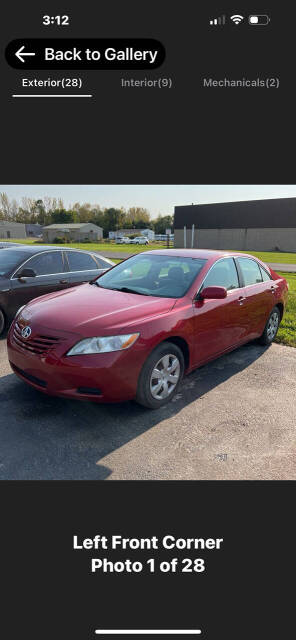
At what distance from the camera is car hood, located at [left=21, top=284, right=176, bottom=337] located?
10.4 feet

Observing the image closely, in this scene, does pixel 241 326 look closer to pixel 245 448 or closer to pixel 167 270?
pixel 167 270

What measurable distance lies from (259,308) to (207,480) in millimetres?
3049

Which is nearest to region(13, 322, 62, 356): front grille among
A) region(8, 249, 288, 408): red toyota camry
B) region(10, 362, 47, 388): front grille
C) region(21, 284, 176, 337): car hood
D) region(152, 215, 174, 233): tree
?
region(8, 249, 288, 408): red toyota camry

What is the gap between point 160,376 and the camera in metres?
3.47

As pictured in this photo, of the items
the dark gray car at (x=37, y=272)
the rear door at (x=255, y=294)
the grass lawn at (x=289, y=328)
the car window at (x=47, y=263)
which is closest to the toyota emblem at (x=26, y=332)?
the dark gray car at (x=37, y=272)

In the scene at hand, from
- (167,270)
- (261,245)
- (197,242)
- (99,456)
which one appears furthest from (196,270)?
(197,242)

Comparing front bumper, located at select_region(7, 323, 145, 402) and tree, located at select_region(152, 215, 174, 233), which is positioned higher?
tree, located at select_region(152, 215, 174, 233)

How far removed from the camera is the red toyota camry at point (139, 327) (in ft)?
9.98

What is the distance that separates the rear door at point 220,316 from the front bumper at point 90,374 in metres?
0.99

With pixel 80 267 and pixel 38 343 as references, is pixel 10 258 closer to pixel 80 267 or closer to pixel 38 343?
pixel 80 267

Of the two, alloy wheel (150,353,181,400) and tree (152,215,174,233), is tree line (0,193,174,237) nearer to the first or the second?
tree (152,215,174,233)

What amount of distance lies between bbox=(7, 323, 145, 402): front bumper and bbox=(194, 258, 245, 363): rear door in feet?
3.25

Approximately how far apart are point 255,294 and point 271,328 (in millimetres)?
1025

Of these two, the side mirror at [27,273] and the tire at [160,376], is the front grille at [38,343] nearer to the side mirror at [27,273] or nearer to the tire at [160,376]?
the tire at [160,376]
